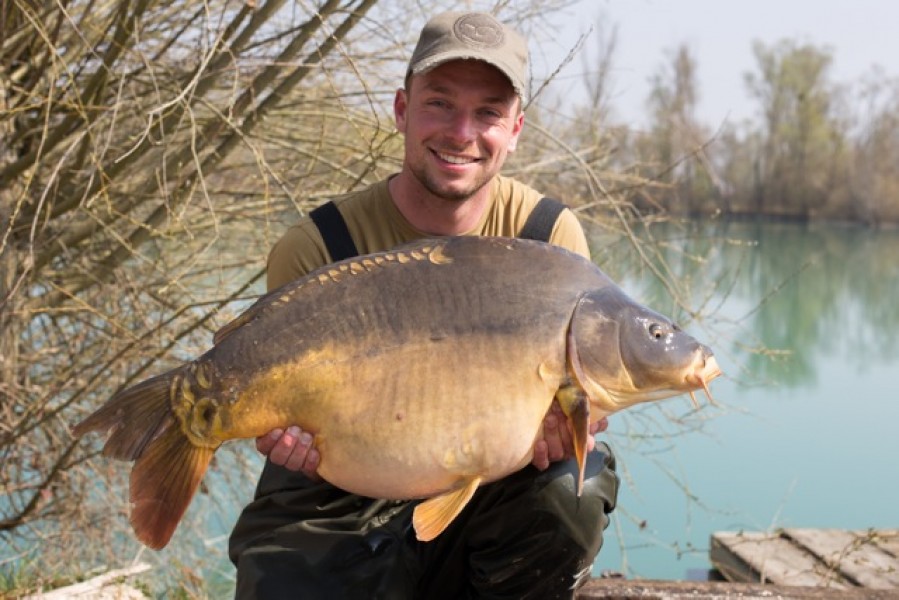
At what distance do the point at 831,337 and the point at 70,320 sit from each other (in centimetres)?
1213

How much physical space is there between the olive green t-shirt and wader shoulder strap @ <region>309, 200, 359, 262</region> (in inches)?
0.5

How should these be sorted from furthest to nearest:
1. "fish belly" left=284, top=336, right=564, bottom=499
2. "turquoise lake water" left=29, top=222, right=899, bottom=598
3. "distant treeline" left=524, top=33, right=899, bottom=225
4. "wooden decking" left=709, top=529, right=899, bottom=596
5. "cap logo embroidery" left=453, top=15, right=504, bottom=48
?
"distant treeline" left=524, top=33, right=899, bottom=225 → "turquoise lake water" left=29, top=222, right=899, bottom=598 → "wooden decking" left=709, top=529, right=899, bottom=596 → "cap logo embroidery" left=453, top=15, right=504, bottom=48 → "fish belly" left=284, top=336, right=564, bottom=499

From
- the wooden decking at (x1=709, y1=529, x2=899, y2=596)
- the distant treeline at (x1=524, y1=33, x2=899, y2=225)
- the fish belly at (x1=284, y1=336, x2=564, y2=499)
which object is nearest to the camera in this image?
the fish belly at (x1=284, y1=336, x2=564, y2=499)

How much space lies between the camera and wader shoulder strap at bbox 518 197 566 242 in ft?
6.89

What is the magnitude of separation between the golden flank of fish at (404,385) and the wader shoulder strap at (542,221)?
445 millimetres

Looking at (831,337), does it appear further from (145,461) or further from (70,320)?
(145,461)

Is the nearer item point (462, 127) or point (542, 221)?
point (462, 127)

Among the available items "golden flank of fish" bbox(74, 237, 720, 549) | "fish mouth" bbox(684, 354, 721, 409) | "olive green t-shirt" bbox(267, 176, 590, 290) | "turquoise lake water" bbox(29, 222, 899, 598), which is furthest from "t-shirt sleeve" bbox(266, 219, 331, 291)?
"turquoise lake water" bbox(29, 222, 899, 598)

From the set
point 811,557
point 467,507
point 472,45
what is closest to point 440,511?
point 467,507

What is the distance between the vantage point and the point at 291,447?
1.64m

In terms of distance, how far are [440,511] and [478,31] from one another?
0.91 m

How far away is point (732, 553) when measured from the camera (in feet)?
12.8

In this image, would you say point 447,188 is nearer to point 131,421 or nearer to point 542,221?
point 542,221

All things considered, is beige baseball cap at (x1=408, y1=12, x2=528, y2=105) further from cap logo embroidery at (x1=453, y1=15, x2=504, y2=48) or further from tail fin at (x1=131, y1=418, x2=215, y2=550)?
tail fin at (x1=131, y1=418, x2=215, y2=550)
